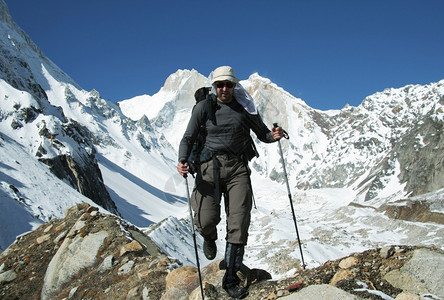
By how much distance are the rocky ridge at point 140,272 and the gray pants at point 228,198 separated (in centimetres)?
102

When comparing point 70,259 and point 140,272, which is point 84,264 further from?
point 140,272

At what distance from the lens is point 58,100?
163 m

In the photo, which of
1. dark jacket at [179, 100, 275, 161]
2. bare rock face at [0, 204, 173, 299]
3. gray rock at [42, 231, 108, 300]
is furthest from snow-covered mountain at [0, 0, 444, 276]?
gray rock at [42, 231, 108, 300]

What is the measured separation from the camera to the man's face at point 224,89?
624 cm

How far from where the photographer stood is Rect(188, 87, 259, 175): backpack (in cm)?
626

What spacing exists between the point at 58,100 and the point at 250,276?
574ft

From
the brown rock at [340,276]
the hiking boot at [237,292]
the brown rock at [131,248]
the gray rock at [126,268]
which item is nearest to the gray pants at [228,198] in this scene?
the hiking boot at [237,292]

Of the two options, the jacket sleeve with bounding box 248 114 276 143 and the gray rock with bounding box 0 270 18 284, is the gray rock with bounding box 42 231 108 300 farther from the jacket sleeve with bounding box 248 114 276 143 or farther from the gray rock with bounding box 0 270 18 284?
the jacket sleeve with bounding box 248 114 276 143

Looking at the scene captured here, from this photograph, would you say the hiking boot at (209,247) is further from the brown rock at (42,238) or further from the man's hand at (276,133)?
the brown rock at (42,238)

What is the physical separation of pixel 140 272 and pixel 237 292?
2.91 metres

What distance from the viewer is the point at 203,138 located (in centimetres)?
641

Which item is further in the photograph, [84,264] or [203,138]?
[84,264]

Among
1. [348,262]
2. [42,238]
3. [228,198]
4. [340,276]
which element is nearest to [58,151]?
[42,238]

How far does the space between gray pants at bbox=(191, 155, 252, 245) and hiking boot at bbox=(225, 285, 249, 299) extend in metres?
0.74
